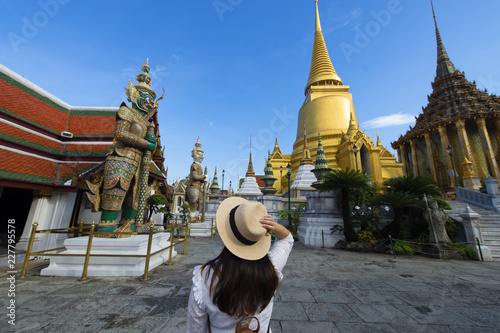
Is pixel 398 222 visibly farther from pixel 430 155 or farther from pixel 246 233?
pixel 430 155

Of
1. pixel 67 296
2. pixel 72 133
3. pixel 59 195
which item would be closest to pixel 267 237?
pixel 67 296

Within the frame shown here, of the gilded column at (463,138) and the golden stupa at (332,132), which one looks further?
the gilded column at (463,138)

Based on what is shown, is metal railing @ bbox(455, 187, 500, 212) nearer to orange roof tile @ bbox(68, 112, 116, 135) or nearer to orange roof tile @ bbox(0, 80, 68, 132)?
orange roof tile @ bbox(68, 112, 116, 135)

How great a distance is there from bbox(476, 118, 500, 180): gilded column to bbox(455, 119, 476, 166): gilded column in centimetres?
115

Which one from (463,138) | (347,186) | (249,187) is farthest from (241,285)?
(463,138)

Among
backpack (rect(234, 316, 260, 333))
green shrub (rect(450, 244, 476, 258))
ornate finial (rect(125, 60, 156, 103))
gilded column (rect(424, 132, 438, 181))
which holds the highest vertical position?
gilded column (rect(424, 132, 438, 181))

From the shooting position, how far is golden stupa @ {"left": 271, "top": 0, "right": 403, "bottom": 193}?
20.0m

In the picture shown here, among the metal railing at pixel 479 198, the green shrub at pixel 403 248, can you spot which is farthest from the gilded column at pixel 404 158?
the green shrub at pixel 403 248

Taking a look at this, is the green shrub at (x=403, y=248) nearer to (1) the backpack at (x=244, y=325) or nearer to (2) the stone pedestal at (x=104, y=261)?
(2) the stone pedestal at (x=104, y=261)

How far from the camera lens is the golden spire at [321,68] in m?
29.5

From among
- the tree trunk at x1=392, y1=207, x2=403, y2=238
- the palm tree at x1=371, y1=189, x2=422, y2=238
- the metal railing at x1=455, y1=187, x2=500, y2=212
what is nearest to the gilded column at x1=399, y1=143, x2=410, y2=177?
the metal railing at x1=455, y1=187, x2=500, y2=212

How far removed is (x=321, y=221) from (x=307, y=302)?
253 inches

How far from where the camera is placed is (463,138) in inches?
824

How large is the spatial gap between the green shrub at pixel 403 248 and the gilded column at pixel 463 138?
2114 cm
